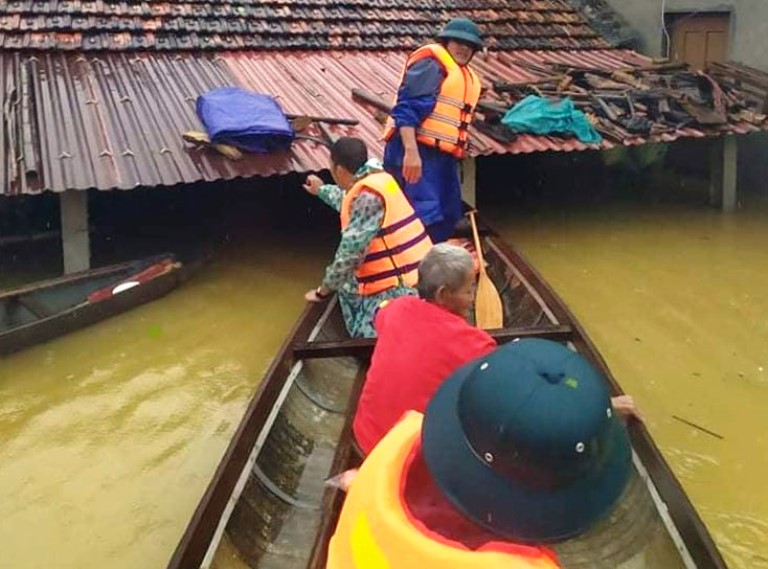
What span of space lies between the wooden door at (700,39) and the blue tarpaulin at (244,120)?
606 centimetres

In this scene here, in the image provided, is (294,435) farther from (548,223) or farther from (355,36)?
(355,36)

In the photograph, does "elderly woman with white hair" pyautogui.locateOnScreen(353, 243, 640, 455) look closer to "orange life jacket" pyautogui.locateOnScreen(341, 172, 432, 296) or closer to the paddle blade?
"orange life jacket" pyautogui.locateOnScreen(341, 172, 432, 296)

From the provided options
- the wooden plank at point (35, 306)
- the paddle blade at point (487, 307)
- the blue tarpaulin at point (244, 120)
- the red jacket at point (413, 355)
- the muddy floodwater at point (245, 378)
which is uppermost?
the blue tarpaulin at point (244, 120)

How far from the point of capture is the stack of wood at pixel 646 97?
26.6ft

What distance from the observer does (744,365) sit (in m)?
5.44

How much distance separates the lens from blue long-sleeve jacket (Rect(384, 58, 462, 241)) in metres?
5.00

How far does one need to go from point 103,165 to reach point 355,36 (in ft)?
12.9

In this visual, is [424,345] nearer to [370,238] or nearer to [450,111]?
[370,238]

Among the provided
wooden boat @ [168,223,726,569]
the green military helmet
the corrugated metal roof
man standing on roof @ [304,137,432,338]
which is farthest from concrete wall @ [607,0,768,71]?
man standing on roof @ [304,137,432,338]

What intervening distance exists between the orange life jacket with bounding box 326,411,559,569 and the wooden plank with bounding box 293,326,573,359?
2.36m

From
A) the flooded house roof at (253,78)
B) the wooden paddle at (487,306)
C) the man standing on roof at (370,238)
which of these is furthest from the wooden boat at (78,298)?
the wooden paddle at (487,306)

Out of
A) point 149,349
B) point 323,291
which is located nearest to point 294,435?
point 323,291

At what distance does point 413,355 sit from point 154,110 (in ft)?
17.4

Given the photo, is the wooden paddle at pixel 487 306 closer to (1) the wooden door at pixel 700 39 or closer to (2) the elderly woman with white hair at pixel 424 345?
(2) the elderly woman with white hair at pixel 424 345
